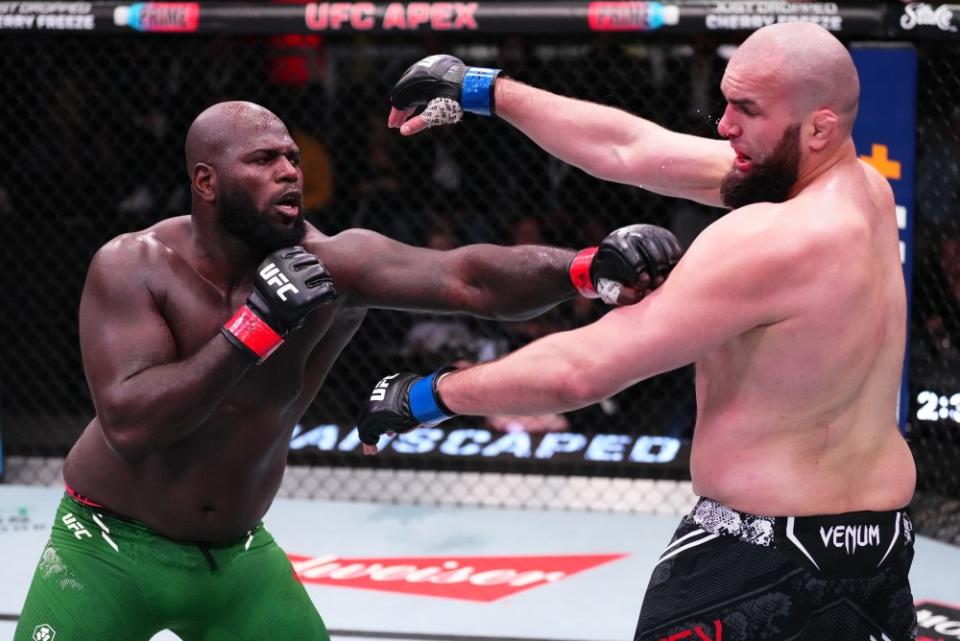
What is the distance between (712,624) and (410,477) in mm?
3304

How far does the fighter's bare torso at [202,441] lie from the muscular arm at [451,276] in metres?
0.04

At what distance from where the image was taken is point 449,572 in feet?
13.5

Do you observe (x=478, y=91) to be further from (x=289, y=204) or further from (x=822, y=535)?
(x=822, y=535)

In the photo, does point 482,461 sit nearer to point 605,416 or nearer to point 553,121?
point 605,416

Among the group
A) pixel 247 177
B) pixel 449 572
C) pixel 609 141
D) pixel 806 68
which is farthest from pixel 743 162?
pixel 449 572

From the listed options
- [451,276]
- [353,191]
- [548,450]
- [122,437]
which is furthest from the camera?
[353,191]

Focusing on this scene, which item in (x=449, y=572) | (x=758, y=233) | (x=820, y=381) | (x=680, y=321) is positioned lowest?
(x=449, y=572)

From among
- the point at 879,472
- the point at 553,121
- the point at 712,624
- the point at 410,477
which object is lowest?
the point at 410,477

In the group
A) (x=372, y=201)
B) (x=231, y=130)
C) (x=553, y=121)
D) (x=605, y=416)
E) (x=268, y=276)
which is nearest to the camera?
(x=268, y=276)

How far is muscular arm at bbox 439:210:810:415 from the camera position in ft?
5.98

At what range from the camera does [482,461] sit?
502cm

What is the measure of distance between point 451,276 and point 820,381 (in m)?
0.69

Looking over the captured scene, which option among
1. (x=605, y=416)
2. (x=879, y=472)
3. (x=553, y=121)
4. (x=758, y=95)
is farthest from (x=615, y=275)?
(x=605, y=416)

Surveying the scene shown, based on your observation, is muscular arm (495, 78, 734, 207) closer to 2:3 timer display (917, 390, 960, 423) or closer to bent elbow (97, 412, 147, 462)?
bent elbow (97, 412, 147, 462)
